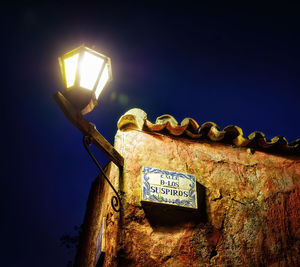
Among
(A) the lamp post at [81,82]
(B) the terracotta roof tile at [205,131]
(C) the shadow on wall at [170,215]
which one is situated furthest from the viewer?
(B) the terracotta roof tile at [205,131]

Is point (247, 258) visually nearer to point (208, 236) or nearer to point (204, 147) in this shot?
point (208, 236)

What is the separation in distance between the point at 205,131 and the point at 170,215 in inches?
59.2

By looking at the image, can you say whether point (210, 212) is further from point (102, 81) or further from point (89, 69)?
point (89, 69)

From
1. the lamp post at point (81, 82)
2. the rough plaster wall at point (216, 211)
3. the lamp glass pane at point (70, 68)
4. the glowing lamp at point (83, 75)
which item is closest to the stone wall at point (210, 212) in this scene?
the rough plaster wall at point (216, 211)

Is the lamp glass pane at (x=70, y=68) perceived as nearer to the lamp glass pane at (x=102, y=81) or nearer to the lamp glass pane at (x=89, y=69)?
the lamp glass pane at (x=89, y=69)

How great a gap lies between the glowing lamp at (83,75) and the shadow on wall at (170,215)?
1360mm

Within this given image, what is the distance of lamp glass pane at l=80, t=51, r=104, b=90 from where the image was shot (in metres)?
2.49

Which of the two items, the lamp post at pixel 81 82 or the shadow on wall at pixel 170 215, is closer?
the lamp post at pixel 81 82

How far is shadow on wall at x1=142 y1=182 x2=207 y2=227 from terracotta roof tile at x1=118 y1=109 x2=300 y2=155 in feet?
3.94

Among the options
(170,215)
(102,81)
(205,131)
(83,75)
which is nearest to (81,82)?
(83,75)

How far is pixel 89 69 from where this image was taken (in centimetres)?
256

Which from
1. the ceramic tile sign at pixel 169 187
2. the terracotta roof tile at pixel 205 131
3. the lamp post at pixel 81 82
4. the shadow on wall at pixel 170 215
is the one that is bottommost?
the shadow on wall at pixel 170 215

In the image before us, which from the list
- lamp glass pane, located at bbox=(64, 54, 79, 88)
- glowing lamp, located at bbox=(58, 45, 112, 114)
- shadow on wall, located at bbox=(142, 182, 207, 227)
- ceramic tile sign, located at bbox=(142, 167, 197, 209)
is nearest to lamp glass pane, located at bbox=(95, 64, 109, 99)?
glowing lamp, located at bbox=(58, 45, 112, 114)

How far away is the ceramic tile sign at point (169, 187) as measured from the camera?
3.02 metres
